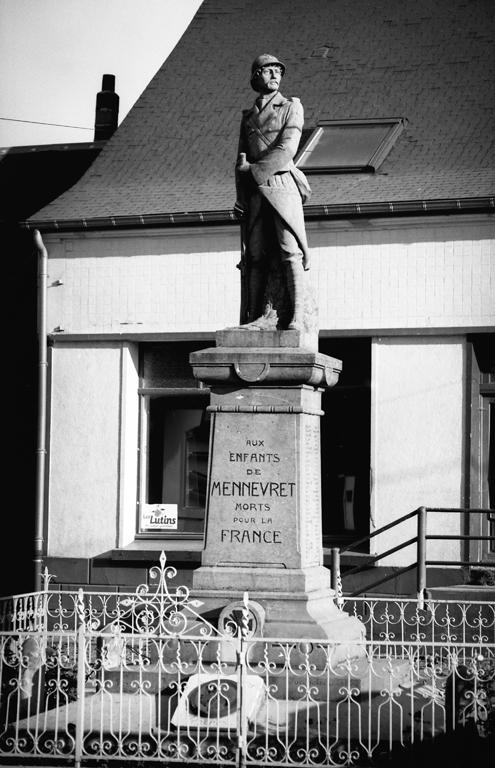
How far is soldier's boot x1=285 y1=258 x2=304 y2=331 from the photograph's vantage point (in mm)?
10727

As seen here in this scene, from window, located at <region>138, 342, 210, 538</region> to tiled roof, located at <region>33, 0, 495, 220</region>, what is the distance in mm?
2100

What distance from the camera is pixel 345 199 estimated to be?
54.5ft

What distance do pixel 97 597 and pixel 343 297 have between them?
16.3ft

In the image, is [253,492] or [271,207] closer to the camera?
[253,492]

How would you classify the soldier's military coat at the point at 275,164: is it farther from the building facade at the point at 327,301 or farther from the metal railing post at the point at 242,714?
the building facade at the point at 327,301

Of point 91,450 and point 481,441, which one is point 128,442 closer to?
point 91,450

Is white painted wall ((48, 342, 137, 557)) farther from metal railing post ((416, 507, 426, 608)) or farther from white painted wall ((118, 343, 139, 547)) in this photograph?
metal railing post ((416, 507, 426, 608))

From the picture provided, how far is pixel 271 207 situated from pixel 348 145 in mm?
7137

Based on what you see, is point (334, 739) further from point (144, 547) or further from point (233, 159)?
point (233, 159)

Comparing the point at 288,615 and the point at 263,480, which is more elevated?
the point at 263,480

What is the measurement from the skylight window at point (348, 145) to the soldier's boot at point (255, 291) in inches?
256

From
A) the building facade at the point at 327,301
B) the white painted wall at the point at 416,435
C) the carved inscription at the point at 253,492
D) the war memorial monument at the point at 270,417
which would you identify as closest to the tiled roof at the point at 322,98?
the building facade at the point at 327,301

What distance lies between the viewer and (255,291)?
10992mm

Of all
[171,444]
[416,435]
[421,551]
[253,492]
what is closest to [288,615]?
[253,492]
